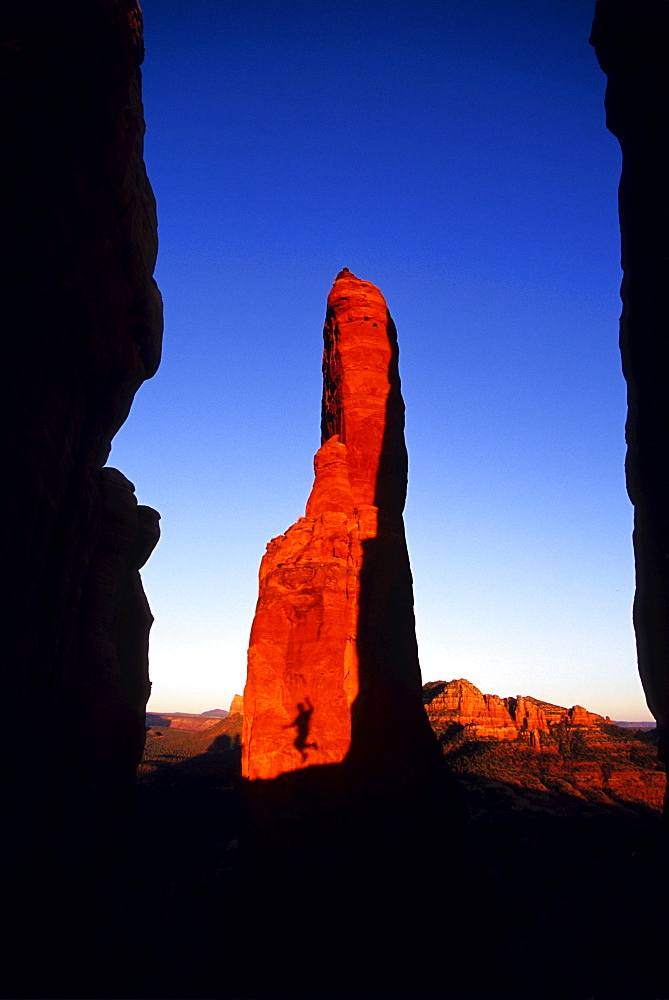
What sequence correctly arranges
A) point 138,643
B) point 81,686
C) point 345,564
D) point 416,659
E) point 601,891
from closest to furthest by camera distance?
1. point 81,686
2. point 138,643
3. point 345,564
4. point 416,659
5. point 601,891

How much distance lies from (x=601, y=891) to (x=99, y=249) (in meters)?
32.6

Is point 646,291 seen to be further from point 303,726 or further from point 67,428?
A: point 303,726

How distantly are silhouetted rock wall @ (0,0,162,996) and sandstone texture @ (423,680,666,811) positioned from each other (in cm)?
3501

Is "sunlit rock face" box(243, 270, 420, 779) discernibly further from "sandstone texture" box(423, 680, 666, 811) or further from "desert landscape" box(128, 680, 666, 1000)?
"sandstone texture" box(423, 680, 666, 811)

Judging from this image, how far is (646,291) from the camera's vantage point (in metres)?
9.88

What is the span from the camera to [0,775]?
1092 cm

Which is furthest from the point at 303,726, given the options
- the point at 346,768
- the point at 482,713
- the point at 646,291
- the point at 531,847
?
the point at 482,713

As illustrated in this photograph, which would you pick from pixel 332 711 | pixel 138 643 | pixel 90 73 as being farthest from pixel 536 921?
pixel 90 73

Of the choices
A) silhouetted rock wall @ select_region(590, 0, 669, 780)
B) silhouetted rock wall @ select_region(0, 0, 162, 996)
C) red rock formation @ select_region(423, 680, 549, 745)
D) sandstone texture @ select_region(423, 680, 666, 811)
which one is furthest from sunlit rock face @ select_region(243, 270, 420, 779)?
red rock formation @ select_region(423, 680, 549, 745)

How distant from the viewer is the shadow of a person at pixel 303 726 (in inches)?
794

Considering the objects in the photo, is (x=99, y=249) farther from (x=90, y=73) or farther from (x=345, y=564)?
(x=345, y=564)

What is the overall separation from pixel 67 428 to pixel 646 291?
37.5 ft

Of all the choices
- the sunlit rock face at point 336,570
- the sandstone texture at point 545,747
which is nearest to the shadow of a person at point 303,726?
the sunlit rock face at point 336,570

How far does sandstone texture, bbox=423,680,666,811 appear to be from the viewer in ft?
150
